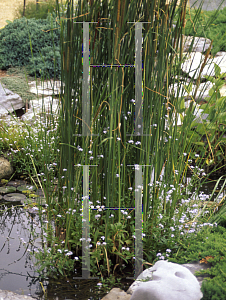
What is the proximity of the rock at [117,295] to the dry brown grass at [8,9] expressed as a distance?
31.7 feet

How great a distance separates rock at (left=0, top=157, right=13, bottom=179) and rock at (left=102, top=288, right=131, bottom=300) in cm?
229

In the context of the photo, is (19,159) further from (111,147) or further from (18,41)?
(18,41)

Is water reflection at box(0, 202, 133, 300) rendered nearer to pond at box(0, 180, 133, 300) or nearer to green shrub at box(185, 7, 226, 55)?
pond at box(0, 180, 133, 300)

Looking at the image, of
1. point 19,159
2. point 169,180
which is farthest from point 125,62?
point 19,159

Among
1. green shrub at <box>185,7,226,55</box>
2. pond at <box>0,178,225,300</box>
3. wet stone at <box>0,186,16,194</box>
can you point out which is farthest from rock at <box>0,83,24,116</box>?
pond at <box>0,178,225,300</box>

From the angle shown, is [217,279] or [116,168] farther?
[116,168]

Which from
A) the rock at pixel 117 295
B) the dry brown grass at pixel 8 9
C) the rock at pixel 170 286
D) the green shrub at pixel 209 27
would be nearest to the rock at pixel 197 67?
the green shrub at pixel 209 27

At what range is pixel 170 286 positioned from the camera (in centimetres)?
149

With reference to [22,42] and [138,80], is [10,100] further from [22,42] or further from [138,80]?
[138,80]

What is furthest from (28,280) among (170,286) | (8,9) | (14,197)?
(8,9)

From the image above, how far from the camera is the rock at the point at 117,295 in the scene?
1.69 metres

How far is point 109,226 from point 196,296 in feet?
2.07

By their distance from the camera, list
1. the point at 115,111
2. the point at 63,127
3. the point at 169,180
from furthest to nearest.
Result: the point at 169,180, the point at 63,127, the point at 115,111

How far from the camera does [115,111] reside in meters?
1.78
